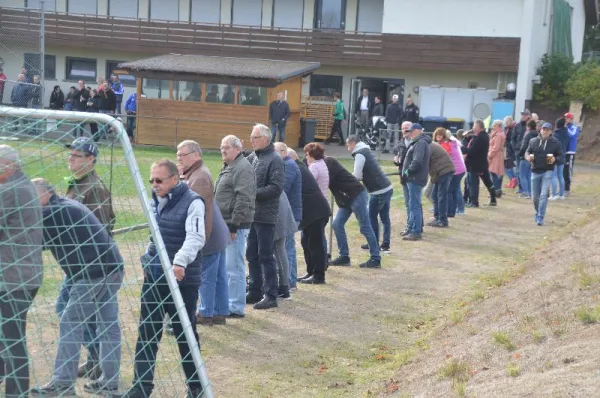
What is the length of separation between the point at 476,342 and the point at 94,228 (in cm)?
373

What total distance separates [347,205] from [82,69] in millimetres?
29118

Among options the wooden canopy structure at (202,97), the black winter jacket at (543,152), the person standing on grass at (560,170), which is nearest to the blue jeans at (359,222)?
the black winter jacket at (543,152)

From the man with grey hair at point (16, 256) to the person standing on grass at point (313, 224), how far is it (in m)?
5.23

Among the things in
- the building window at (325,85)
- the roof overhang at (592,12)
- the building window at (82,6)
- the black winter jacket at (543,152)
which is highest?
the roof overhang at (592,12)

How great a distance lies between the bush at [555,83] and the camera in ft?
120

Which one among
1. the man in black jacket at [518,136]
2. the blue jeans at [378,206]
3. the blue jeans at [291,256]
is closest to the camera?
the blue jeans at [291,256]

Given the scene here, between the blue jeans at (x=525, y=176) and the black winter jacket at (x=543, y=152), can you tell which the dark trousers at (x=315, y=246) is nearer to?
the black winter jacket at (x=543, y=152)

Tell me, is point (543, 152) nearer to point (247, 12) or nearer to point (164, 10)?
point (247, 12)

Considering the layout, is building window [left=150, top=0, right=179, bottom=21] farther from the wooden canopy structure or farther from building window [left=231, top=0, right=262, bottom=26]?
the wooden canopy structure

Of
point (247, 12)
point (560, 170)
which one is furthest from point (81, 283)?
point (247, 12)

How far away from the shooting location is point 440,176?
17.1 m

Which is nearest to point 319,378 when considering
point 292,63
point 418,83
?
point 292,63

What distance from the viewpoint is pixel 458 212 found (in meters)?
19.3

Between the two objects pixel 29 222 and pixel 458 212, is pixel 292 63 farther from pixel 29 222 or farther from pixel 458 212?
pixel 29 222
